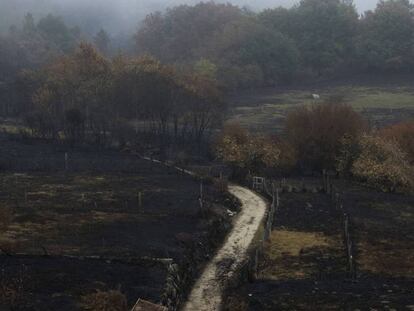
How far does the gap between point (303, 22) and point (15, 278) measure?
157794 mm

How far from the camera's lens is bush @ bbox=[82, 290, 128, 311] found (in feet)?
94.8

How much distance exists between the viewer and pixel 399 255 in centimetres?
4262

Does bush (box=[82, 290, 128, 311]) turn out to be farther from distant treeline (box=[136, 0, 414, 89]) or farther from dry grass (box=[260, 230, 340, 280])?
distant treeline (box=[136, 0, 414, 89])

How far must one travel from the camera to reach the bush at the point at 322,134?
78.0 meters

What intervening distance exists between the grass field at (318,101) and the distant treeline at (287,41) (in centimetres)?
1030

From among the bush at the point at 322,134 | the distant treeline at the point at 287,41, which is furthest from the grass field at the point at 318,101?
the bush at the point at 322,134

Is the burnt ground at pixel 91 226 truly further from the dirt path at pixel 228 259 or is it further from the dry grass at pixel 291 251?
the dry grass at pixel 291 251

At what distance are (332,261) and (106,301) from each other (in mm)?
17660

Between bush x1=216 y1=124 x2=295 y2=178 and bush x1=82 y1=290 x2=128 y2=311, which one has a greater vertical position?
bush x1=216 y1=124 x2=295 y2=178

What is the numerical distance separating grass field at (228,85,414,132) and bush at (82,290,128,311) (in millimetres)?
73523

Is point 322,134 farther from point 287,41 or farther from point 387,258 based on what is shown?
point 287,41

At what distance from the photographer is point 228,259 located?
1641 inches

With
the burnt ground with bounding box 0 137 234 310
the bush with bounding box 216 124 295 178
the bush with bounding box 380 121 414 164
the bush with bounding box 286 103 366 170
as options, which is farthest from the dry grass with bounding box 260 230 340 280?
the bush with bounding box 286 103 366 170

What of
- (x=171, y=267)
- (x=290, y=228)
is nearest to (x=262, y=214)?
(x=290, y=228)
